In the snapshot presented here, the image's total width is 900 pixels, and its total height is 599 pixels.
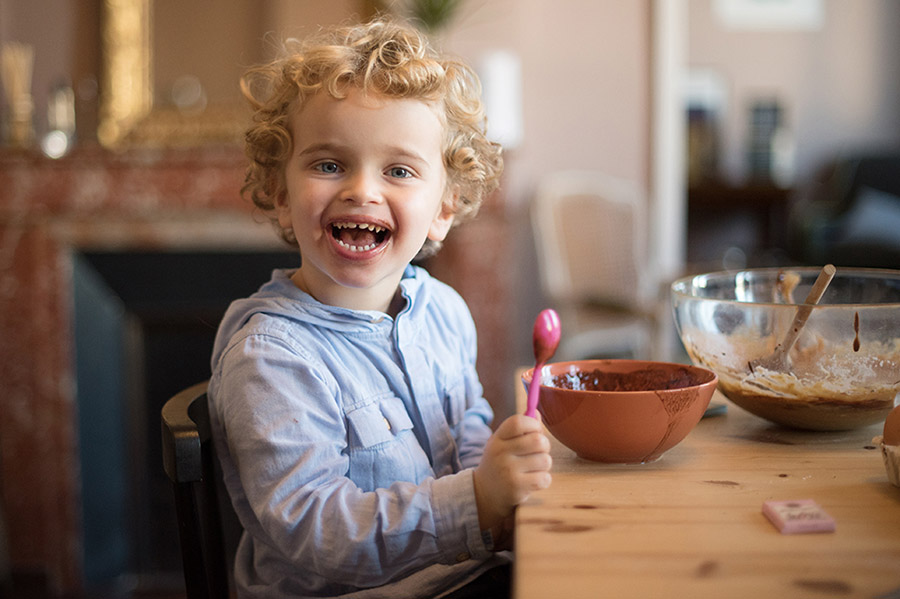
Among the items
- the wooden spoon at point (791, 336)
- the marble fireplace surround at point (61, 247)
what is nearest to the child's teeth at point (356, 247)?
the wooden spoon at point (791, 336)

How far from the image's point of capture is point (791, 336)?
2.53 ft

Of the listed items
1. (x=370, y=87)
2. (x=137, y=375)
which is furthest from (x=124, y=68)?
(x=370, y=87)

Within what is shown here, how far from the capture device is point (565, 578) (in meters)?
0.50

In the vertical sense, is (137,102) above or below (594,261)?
above

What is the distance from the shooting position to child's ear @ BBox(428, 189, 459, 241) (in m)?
1.02

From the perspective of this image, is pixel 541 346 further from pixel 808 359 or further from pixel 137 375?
pixel 137 375

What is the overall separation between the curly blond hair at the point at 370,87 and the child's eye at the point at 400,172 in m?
0.08

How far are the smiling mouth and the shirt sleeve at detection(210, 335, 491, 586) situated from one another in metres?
0.15

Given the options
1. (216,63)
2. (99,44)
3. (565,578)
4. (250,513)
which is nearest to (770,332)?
(565,578)

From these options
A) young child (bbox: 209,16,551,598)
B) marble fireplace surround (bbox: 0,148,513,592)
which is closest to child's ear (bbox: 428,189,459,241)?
young child (bbox: 209,16,551,598)

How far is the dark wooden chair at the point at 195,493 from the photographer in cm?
72

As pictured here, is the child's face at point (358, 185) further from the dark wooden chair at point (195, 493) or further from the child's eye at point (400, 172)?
the dark wooden chair at point (195, 493)

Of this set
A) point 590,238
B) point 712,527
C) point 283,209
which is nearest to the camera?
point 712,527

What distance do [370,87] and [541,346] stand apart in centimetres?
36
